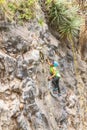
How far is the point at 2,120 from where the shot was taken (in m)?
8.68

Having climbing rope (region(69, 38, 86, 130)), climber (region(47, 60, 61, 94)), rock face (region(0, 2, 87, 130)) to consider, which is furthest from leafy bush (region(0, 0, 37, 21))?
climbing rope (region(69, 38, 86, 130))

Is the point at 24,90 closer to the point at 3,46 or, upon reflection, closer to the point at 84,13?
the point at 3,46

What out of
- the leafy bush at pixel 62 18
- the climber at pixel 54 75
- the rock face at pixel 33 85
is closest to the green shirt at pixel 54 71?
the climber at pixel 54 75

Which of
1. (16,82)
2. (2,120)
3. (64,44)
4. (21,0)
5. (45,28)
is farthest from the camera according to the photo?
(64,44)

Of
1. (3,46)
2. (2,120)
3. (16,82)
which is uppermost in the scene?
(3,46)

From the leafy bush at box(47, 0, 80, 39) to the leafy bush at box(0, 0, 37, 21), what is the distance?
1073 mm

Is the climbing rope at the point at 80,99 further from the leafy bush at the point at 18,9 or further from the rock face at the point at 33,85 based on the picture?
the leafy bush at the point at 18,9

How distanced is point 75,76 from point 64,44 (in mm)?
1110

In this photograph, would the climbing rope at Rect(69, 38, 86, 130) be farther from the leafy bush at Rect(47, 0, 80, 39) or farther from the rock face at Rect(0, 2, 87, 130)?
the leafy bush at Rect(47, 0, 80, 39)

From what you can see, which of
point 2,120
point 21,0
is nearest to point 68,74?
point 21,0

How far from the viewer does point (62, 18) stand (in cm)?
1262

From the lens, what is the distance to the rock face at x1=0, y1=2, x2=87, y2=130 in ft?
30.3

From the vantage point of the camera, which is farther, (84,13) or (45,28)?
(84,13)

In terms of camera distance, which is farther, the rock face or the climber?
the climber
